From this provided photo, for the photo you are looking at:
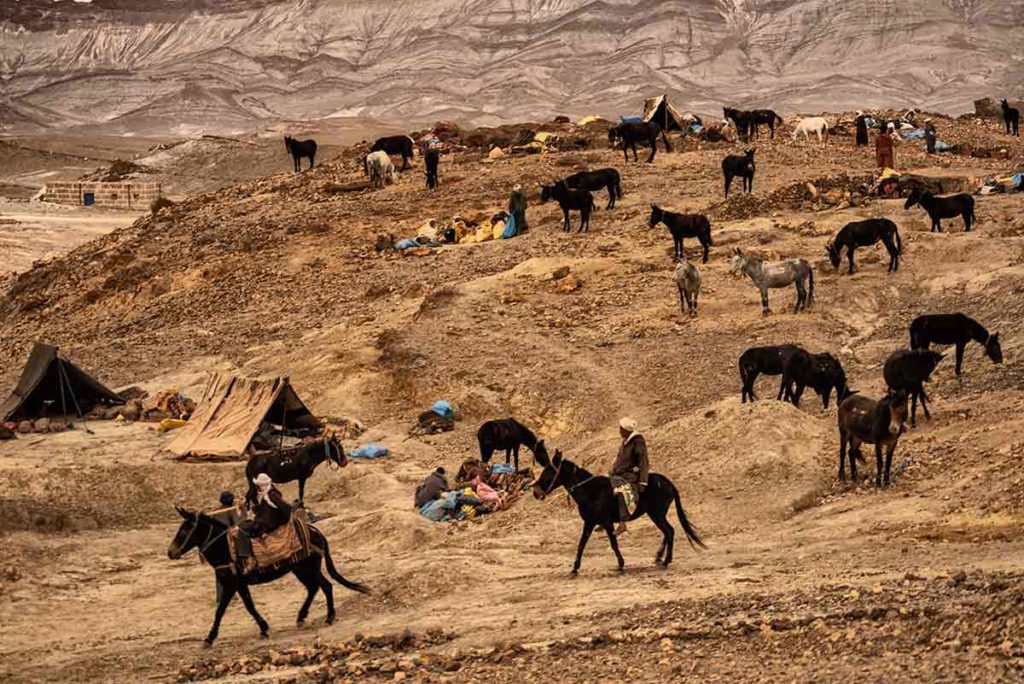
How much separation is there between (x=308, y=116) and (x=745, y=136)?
8207 cm

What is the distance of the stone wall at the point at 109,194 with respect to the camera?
227 ft

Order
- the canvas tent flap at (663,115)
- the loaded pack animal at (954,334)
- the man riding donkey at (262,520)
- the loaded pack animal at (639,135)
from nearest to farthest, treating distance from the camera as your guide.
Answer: the man riding donkey at (262,520) < the loaded pack animal at (954,334) < the loaded pack animal at (639,135) < the canvas tent flap at (663,115)

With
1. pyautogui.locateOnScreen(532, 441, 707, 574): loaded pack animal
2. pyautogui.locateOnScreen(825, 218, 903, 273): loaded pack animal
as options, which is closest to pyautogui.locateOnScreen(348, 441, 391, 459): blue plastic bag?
pyautogui.locateOnScreen(532, 441, 707, 574): loaded pack animal

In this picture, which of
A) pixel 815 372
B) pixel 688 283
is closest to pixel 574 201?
pixel 688 283

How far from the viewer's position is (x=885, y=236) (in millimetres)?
29578

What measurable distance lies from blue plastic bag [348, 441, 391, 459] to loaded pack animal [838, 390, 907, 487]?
26.7ft

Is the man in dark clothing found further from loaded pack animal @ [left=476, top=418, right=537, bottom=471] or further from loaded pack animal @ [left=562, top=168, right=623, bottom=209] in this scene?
loaded pack animal @ [left=562, top=168, right=623, bottom=209]

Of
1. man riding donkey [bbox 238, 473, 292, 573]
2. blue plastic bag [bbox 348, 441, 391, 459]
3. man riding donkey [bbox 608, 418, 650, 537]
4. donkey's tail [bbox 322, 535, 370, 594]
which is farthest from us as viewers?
blue plastic bag [bbox 348, 441, 391, 459]

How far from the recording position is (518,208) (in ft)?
118

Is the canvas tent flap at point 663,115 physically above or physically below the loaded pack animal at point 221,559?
above

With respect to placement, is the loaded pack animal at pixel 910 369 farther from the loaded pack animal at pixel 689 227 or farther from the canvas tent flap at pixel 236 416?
the loaded pack animal at pixel 689 227

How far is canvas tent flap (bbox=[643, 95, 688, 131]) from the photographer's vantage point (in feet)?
152

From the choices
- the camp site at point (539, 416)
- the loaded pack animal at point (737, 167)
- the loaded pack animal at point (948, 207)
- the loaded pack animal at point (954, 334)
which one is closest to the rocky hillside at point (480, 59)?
the camp site at point (539, 416)

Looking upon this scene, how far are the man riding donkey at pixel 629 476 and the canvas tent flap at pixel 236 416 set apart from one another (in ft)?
31.2
